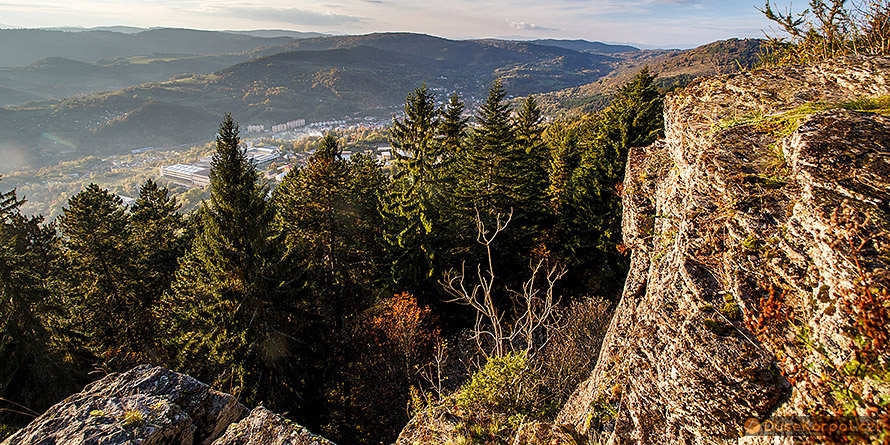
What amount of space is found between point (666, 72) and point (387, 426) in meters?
217

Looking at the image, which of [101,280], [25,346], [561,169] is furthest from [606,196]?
[25,346]

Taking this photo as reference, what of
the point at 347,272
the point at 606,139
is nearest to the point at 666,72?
the point at 606,139

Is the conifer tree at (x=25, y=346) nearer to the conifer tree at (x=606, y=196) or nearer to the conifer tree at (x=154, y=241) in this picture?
the conifer tree at (x=154, y=241)

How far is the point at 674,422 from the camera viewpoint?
12.3 ft

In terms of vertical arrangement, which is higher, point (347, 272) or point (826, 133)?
point (826, 133)

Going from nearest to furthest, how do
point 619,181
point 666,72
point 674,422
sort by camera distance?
point 674,422 < point 619,181 < point 666,72

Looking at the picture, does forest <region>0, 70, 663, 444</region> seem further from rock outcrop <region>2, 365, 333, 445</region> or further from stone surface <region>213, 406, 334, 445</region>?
rock outcrop <region>2, 365, 333, 445</region>

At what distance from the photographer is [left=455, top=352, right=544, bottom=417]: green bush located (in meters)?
7.24

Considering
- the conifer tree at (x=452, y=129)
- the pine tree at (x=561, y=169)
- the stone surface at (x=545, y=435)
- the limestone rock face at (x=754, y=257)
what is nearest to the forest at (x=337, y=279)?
the conifer tree at (x=452, y=129)

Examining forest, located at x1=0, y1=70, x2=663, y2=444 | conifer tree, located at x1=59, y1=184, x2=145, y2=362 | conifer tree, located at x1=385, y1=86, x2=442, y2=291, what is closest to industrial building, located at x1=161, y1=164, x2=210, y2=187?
forest, located at x1=0, y1=70, x2=663, y2=444

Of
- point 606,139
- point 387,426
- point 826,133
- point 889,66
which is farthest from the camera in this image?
point 606,139

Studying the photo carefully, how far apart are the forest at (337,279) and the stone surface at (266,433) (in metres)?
3.07

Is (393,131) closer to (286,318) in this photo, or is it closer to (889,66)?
(286,318)

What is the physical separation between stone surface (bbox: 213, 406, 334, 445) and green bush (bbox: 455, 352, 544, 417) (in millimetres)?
2808
